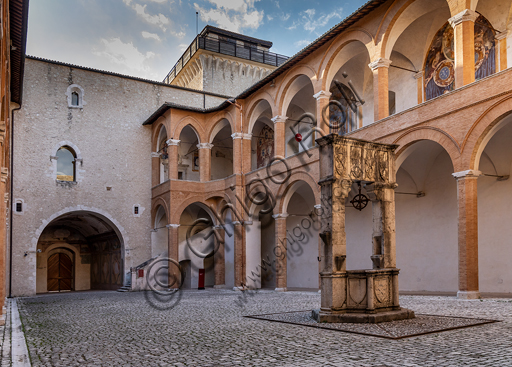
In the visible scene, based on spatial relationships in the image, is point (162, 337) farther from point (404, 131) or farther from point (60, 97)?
point (60, 97)

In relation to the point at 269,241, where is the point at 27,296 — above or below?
below

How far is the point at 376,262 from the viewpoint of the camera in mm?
8945

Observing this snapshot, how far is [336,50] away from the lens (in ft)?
53.5

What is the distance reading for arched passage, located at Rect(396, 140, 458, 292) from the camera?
1579 centimetres

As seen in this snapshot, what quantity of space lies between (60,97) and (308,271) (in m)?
13.9

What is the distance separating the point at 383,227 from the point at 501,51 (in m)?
8.57

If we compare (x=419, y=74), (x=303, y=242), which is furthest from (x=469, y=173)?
(x=303, y=242)

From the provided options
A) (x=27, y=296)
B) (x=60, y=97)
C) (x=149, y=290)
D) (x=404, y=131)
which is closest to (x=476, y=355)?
(x=404, y=131)

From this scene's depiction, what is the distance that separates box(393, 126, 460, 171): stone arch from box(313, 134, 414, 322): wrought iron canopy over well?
393cm

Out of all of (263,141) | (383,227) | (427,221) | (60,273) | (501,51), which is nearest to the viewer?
(383,227)

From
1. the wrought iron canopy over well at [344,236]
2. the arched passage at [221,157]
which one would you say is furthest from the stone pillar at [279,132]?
the wrought iron canopy over well at [344,236]

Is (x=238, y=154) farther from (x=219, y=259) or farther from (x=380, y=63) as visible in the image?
(x=380, y=63)

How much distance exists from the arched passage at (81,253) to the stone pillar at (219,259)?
4804 mm

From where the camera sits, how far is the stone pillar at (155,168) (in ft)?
78.2
